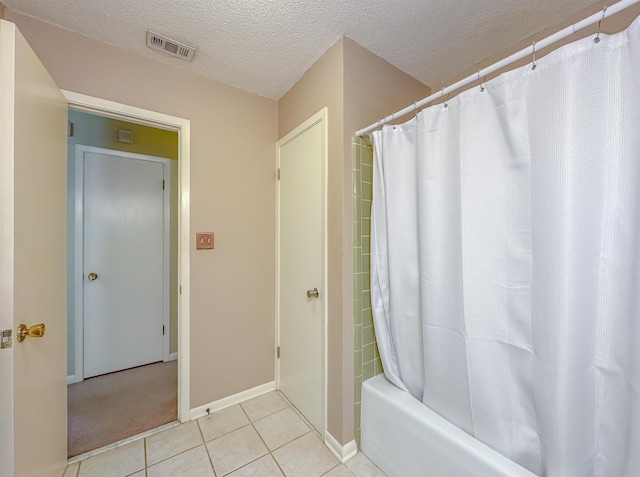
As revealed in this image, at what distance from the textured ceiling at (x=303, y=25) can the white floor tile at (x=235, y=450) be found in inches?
93.4

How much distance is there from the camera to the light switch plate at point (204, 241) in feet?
5.65

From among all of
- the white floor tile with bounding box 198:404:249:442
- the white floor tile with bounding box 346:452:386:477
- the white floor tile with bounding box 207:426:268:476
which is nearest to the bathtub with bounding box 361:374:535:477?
the white floor tile with bounding box 346:452:386:477

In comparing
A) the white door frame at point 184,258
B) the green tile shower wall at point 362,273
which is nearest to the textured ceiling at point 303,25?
the white door frame at point 184,258

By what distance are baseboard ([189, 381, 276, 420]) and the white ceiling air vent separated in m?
2.30

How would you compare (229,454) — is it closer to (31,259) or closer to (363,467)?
(363,467)

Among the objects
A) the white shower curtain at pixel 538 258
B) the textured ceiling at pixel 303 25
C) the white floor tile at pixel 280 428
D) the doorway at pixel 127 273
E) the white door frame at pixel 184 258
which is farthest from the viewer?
the doorway at pixel 127 273

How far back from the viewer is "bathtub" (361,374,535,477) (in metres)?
0.96

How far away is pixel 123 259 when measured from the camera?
7.68 ft

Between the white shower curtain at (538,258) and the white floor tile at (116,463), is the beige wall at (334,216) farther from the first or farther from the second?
the white floor tile at (116,463)

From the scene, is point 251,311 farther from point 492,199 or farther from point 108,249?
point 492,199

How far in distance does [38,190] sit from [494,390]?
2076 mm

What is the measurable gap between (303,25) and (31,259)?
5.50ft

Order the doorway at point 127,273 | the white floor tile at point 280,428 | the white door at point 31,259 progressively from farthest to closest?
the doorway at point 127,273 < the white floor tile at point 280,428 < the white door at point 31,259

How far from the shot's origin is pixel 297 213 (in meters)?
1.82
